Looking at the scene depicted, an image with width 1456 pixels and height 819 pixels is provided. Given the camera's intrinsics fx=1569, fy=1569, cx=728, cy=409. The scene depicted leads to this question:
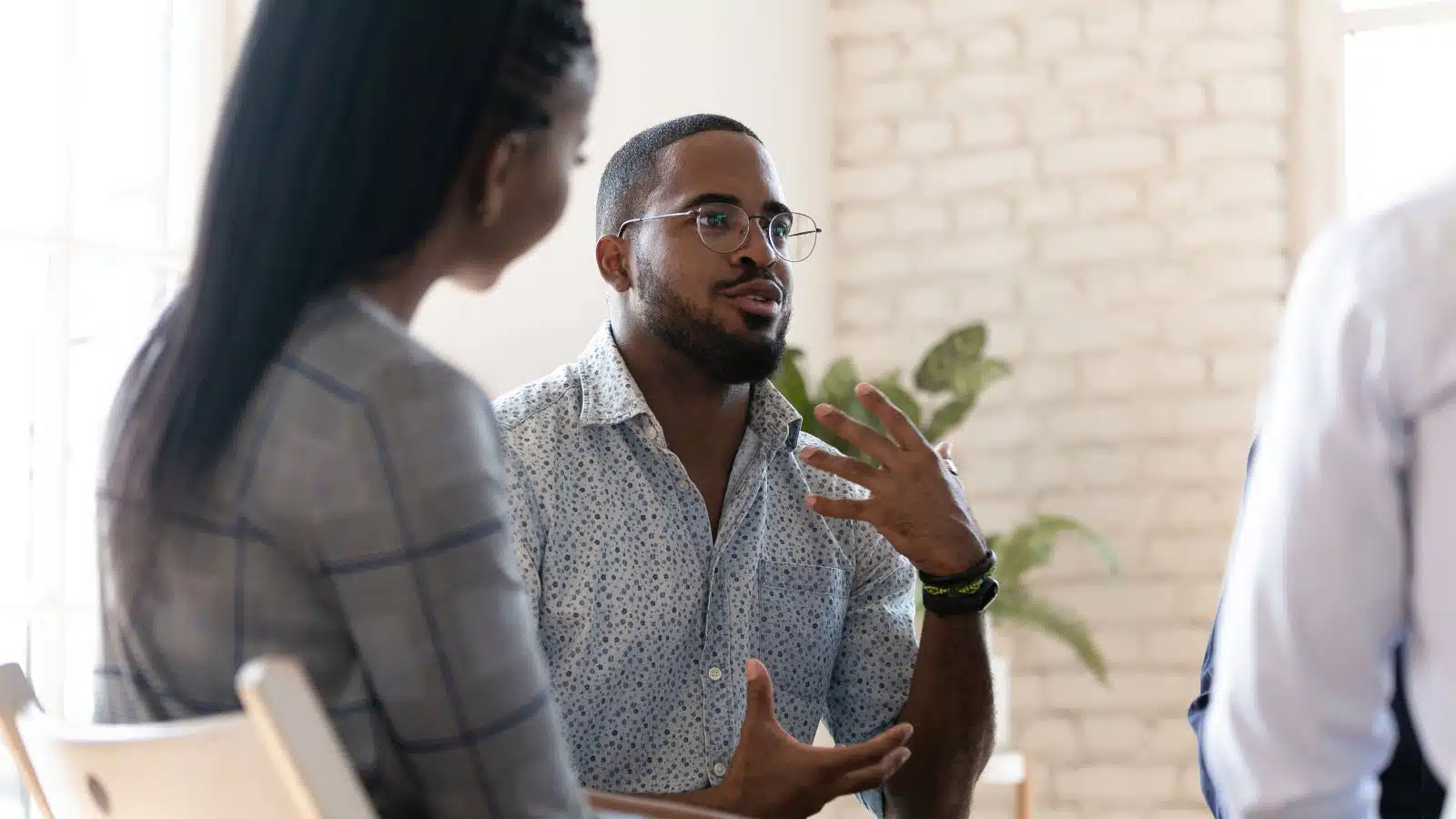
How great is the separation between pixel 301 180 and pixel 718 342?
123cm

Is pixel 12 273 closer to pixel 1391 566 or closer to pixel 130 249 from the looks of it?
pixel 130 249

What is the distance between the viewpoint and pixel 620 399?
2.03 meters

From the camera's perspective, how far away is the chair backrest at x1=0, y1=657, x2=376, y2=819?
71 centimetres

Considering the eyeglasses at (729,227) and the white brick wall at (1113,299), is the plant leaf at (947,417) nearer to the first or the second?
the white brick wall at (1113,299)

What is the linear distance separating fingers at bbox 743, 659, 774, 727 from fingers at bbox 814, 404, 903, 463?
0.28 m

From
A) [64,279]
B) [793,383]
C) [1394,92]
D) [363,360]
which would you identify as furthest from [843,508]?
[1394,92]

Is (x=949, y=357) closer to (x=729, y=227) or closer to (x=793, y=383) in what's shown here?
(x=793, y=383)

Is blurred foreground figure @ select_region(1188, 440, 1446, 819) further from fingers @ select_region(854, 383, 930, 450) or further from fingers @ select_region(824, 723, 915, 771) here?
fingers @ select_region(854, 383, 930, 450)

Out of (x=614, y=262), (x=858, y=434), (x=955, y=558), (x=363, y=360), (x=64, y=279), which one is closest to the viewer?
(x=363, y=360)

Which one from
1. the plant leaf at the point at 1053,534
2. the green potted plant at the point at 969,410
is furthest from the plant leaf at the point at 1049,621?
the plant leaf at the point at 1053,534

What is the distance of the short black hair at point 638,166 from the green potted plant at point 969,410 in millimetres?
1166

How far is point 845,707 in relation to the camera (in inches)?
81.7

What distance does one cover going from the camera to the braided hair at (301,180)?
871 mm

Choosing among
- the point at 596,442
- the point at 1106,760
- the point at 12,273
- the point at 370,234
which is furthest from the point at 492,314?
the point at 370,234
